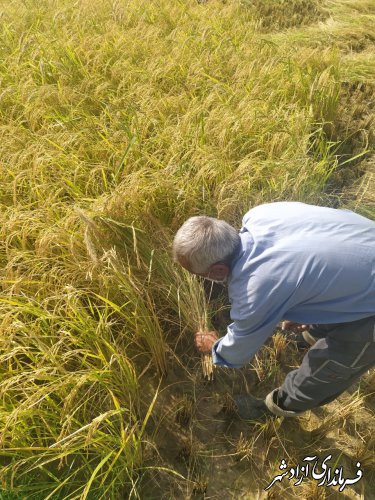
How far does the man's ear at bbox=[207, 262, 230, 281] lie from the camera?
128 centimetres

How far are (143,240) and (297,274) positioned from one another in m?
0.90

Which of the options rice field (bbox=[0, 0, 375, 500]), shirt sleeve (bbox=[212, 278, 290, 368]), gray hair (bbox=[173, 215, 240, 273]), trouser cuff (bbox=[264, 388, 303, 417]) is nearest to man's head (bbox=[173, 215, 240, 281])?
gray hair (bbox=[173, 215, 240, 273])

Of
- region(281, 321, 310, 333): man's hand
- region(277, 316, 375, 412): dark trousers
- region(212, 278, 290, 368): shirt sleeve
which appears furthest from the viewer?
region(281, 321, 310, 333): man's hand

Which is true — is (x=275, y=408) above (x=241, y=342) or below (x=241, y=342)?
below

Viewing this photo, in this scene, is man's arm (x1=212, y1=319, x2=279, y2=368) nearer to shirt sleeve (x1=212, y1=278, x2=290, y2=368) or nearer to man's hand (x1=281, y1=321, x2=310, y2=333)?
shirt sleeve (x1=212, y1=278, x2=290, y2=368)

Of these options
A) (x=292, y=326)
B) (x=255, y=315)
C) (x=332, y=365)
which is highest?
(x=255, y=315)

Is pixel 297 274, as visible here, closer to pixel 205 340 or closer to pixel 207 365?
pixel 205 340

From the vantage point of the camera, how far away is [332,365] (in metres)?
1.39

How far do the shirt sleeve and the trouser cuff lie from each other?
38cm

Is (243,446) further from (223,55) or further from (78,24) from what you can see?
(78,24)

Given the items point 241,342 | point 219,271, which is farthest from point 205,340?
point 219,271

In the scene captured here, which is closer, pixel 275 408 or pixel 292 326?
pixel 275 408

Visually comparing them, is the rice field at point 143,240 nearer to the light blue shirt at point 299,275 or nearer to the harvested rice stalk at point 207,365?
the harvested rice stalk at point 207,365

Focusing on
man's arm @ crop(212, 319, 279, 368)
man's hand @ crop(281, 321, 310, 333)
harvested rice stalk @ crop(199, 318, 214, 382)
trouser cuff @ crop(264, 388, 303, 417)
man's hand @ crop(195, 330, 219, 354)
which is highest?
man's arm @ crop(212, 319, 279, 368)
